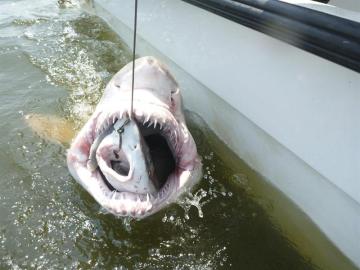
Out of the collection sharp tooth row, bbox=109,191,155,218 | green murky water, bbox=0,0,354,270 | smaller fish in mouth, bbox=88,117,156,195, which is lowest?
green murky water, bbox=0,0,354,270

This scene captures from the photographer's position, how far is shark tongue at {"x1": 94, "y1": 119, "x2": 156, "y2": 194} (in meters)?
2.05

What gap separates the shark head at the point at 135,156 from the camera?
6.71 feet

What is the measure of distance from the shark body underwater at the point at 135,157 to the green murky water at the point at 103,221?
0.86ft

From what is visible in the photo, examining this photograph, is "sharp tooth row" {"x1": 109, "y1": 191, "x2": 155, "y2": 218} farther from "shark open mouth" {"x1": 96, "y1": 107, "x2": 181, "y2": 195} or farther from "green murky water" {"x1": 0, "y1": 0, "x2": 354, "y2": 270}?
"green murky water" {"x1": 0, "y1": 0, "x2": 354, "y2": 270}

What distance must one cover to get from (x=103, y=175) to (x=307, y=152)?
3.12ft

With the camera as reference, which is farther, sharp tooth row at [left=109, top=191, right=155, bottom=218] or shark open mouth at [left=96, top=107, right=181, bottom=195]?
shark open mouth at [left=96, top=107, right=181, bottom=195]

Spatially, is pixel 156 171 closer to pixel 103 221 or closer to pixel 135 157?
pixel 135 157

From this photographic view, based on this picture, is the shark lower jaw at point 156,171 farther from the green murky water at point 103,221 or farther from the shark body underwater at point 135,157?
the green murky water at point 103,221

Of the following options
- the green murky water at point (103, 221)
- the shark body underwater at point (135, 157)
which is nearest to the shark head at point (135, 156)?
the shark body underwater at point (135, 157)

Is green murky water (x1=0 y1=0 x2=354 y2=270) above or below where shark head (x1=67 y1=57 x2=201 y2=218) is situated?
below

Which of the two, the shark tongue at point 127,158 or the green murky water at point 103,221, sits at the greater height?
the shark tongue at point 127,158

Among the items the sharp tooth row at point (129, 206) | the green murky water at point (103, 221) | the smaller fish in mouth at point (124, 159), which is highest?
the smaller fish in mouth at point (124, 159)

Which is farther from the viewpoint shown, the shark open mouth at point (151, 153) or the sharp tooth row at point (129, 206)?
the shark open mouth at point (151, 153)

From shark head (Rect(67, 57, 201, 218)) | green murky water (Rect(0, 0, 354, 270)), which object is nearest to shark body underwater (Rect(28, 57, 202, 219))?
shark head (Rect(67, 57, 201, 218))
